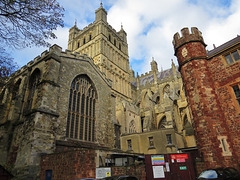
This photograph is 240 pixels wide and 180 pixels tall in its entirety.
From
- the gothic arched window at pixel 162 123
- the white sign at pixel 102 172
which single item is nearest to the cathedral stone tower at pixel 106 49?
the gothic arched window at pixel 162 123

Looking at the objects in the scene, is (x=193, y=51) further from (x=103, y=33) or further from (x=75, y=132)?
(x=103, y=33)

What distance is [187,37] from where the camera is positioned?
461 inches

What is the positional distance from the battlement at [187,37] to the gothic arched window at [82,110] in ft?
30.0

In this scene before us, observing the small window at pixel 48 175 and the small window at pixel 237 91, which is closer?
the small window at pixel 237 91

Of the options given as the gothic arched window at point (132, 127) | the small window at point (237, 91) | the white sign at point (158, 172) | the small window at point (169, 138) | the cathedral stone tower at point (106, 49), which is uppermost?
the cathedral stone tower at point (106, 49)

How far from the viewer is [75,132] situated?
1405cm

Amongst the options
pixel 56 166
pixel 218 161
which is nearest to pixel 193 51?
pixel 218 161

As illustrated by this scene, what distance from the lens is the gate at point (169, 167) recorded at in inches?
375

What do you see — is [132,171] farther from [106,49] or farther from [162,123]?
[106,49]

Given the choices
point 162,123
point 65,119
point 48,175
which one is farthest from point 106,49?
point 48,175

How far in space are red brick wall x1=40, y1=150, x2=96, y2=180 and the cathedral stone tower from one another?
79.3 feet

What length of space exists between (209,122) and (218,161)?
2.01 meters

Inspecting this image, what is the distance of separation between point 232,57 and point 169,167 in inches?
299

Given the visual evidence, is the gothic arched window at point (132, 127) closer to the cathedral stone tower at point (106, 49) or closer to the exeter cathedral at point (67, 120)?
the exeter cathedral at point (67, 120)
